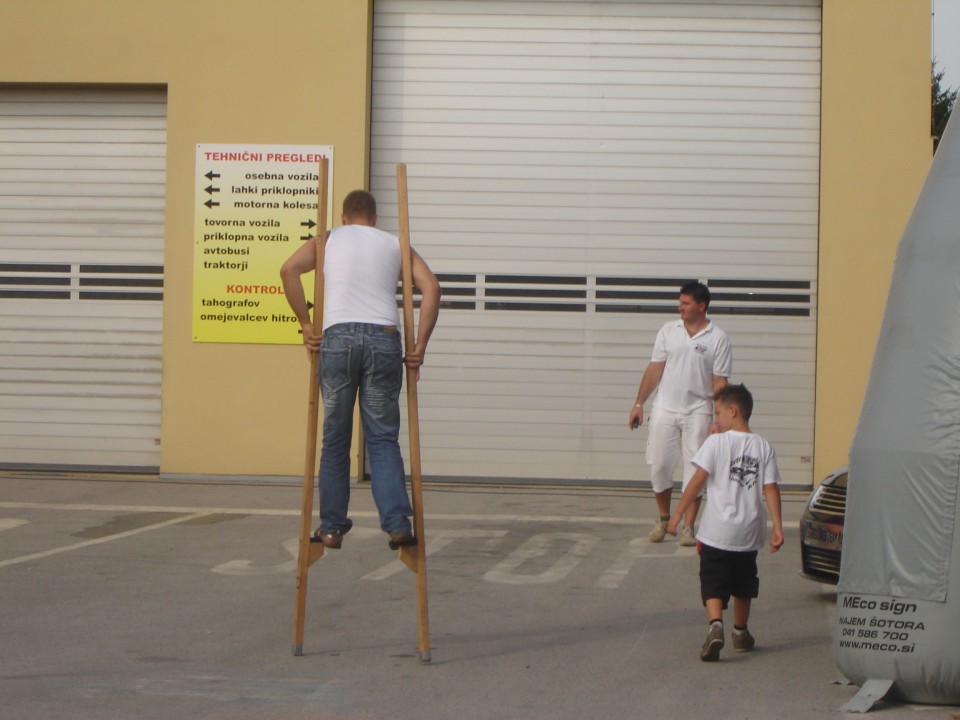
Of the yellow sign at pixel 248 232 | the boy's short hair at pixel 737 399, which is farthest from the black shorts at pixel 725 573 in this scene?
the yellow sign at pixel 248 232

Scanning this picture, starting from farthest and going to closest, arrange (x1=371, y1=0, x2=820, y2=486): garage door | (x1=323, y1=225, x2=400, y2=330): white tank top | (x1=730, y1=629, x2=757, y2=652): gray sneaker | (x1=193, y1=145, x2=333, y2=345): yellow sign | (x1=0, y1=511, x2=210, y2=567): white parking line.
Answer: (x1=371, y1=0, x2=820, y2=486): garage door
(x1=193, y1=145, x2=333, y2=345): yellow sign
(x1=0, y1=511, x2=210, y2=567): white parking line
(x1=730, y1=629, x2=757, y2=652): gray sneaker
(x1=323, y1=225, x2=400, y2=330): white tank top

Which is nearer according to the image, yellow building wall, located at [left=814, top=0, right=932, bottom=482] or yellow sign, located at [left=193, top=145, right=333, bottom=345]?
yellow building wall, located at [left=814, top=0, right=932, bottom=482]

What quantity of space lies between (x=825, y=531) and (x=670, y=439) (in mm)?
2757

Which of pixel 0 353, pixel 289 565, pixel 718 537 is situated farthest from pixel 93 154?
pixel 718 537

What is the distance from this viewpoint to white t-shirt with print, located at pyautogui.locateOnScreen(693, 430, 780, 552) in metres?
6.30

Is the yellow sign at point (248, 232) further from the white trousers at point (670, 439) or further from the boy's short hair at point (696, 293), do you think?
the boy's short hair at point (696, 293)

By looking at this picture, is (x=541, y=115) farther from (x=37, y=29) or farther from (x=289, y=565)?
(x=289, y=565)

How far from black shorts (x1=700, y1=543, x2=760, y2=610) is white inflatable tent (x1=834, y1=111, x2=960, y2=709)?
0.84 meters

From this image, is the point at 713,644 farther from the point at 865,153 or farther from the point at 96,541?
the point at 865,153

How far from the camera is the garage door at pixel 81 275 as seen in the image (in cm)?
1398

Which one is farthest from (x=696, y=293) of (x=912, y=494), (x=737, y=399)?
(x=912, y=494)

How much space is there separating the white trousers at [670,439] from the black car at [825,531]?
7.77ft

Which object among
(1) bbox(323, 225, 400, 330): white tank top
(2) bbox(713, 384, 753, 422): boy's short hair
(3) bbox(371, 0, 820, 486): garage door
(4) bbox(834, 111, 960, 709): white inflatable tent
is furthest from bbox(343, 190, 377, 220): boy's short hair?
(3) bbox(371, 0, 820, 486): garage door

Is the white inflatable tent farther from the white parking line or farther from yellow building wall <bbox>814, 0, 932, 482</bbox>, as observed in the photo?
yellow building wall <bbox>814, 0, 932, 482</bbox>
